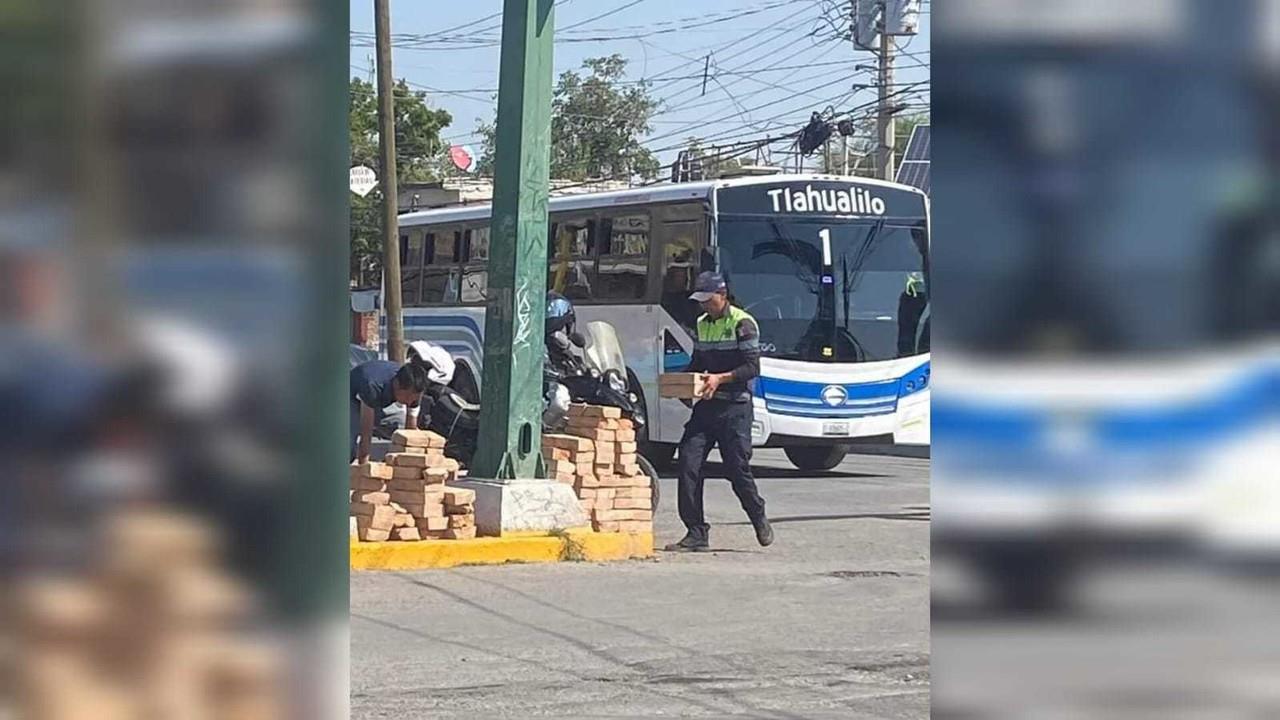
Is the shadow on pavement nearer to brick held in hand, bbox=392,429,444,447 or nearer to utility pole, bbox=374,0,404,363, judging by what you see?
brick held in hand, bbox=392,429,444,447

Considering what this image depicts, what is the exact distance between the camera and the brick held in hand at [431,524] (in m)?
10.7

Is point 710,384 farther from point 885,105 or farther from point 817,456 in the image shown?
point 885,105

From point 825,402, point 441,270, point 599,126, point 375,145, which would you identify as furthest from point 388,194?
point 599,126

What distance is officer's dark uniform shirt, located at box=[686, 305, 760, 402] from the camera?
11625 millimetres

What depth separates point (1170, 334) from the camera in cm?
254

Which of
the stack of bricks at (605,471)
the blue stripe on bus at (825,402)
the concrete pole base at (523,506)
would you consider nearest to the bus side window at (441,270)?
the blue stripe on bus at (825,402)

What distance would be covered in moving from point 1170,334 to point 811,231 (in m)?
17.3

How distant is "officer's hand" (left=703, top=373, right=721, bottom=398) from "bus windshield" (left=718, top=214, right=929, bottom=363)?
24.6ft

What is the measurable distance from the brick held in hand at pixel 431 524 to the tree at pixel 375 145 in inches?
1393

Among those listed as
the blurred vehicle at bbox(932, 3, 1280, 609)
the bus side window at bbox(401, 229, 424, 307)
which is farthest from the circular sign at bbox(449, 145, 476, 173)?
the blurred vehicle at bbox(932, 3, 1280, 609)

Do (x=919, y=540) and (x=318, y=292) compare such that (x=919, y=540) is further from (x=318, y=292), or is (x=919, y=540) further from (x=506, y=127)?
(x=318, y=292)

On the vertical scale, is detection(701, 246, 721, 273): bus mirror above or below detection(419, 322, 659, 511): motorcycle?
above

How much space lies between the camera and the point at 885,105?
3609 cm

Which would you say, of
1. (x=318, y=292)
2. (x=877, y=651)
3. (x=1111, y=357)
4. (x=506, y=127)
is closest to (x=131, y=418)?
(x=318, y=292)
